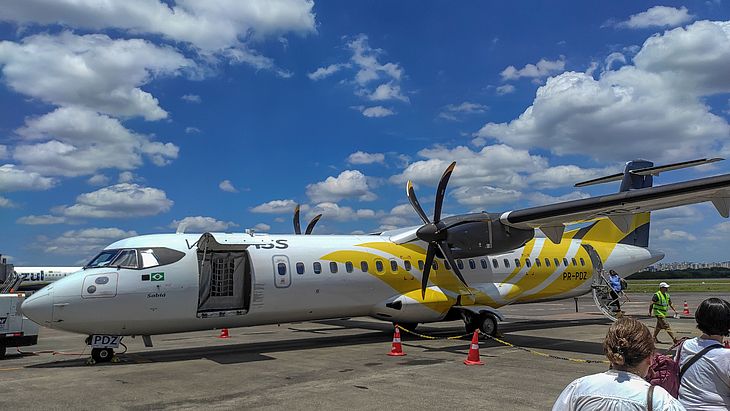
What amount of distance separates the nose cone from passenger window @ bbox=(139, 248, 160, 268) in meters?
2.06

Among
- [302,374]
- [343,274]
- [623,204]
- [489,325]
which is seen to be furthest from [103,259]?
[623,204]

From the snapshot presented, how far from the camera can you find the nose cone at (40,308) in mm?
11750

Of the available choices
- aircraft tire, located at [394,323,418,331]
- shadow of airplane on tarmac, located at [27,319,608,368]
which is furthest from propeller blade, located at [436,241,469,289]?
aircraft tire, located at [394,323,418,331]

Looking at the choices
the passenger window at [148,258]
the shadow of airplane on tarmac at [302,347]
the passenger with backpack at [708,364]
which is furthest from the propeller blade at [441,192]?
the passenger with backpack at [708,364]

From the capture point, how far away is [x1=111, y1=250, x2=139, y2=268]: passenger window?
1270cm

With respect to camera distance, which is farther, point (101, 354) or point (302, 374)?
point (101, 354)

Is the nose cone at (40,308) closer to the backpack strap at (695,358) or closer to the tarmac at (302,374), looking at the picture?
the tarmac at (302,374)

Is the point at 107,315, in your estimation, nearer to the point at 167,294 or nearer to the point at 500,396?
the point at 167,294

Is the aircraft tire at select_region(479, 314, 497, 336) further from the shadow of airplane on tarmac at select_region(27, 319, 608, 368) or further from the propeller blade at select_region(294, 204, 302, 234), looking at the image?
the propeller blade at select_region(294, 204, 302, 234)

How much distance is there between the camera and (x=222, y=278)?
567 inches

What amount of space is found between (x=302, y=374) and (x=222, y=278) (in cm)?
459

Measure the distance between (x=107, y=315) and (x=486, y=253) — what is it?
10.2m

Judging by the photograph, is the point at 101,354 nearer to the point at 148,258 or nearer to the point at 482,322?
the point at 148,258

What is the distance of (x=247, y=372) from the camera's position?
11.2 metres
